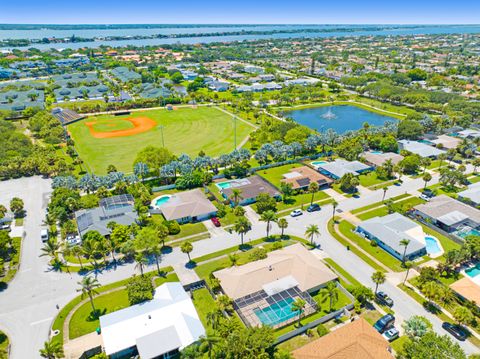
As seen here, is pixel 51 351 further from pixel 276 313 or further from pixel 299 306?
pixel 299 306

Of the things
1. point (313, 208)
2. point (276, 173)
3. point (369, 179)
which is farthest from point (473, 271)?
point (276, 173)

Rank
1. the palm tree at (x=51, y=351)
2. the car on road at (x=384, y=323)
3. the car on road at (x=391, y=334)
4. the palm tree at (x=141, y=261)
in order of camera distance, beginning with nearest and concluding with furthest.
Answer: the palm tree at (x=51, y=351) < the car on road at (x=391, y=334) < the car on road at (x=384, y=323) < the palm tree at (x=141, y=261)

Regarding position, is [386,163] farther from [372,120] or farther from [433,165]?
[372,120]

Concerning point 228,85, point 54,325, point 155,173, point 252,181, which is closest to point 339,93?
point 228,85

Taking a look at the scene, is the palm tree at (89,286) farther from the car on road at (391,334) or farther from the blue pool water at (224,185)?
the blue pool water at (224,185)

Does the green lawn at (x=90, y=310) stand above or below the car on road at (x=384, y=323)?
below

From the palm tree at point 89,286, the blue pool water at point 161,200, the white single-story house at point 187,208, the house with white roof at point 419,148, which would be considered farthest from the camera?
the house with white roof at point 419,148

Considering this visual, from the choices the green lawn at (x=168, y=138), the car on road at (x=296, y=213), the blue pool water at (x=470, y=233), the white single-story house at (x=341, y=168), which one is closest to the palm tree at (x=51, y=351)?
the car on road at (x=296, y=213)

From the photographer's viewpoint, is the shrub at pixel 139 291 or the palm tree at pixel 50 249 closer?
the shrub at pixel 139 291
